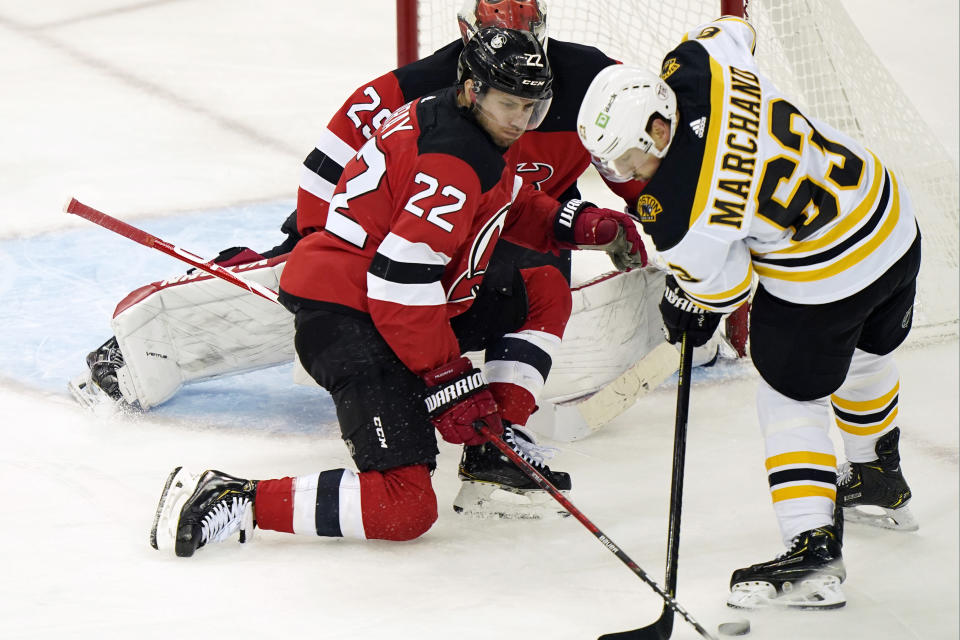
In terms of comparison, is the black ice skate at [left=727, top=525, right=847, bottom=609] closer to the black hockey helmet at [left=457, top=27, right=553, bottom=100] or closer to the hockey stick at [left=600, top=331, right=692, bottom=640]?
the hockey stick at [left=600, top=331, right=692, bottom=640]

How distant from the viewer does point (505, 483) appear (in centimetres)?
265

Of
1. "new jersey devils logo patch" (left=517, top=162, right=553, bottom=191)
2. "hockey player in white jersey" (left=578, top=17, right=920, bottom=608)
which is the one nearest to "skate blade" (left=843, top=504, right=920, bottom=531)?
"hockey player in white jersey" (left=578, top=17, right=920, bottom=608)

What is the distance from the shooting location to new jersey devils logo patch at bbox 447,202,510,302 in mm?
2547

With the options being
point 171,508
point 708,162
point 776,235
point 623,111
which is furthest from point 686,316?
point 171,508

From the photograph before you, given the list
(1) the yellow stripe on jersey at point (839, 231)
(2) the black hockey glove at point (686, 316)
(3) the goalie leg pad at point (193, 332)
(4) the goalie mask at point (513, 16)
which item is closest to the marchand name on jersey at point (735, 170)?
(1) the yellow stripe on jersey at point (839, 231)

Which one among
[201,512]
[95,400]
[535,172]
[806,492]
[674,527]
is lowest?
[95,400]

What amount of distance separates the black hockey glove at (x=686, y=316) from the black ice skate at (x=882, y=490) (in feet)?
1.57

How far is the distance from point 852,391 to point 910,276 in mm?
323

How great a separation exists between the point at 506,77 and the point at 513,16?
51 cm

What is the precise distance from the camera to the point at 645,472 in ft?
9.48

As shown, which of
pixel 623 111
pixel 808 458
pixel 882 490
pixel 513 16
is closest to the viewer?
pixel 623 111

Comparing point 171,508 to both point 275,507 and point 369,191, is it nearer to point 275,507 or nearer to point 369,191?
point 275,507

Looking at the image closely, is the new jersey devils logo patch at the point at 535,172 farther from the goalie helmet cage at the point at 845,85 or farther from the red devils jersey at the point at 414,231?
the goalie helmet cage at the point at 845,85

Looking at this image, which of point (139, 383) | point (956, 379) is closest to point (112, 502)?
point (139, 383)
